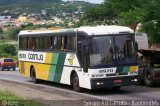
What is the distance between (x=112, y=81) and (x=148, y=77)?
157 inches

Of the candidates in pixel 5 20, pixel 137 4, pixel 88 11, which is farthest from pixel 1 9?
pixel 137 4

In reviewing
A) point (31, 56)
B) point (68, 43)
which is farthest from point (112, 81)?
point (31, 56)

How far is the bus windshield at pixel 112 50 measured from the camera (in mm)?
19734

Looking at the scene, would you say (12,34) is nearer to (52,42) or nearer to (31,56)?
(31,56)

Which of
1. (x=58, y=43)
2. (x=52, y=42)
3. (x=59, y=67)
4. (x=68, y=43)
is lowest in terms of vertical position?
(x=59, y=67)

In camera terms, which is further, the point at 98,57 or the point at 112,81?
the point at 112,81

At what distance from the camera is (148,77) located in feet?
76.6

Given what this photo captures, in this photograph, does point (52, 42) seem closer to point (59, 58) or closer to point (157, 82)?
point (59, 58)

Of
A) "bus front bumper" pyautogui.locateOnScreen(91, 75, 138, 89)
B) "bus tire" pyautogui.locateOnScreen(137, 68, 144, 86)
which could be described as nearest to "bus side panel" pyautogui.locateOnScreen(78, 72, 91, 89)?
"bus front bumper" pyautogui.locateOnScreen(91, 75, 138, 89)

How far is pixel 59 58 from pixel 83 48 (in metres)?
3.34

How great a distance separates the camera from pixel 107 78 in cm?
1978

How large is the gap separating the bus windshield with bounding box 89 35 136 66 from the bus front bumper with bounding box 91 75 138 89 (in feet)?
2.00

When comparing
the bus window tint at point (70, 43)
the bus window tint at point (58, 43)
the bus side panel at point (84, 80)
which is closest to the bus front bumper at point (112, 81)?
the bus side panel at point (84, 80)

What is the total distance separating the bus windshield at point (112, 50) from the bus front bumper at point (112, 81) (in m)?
0.61
